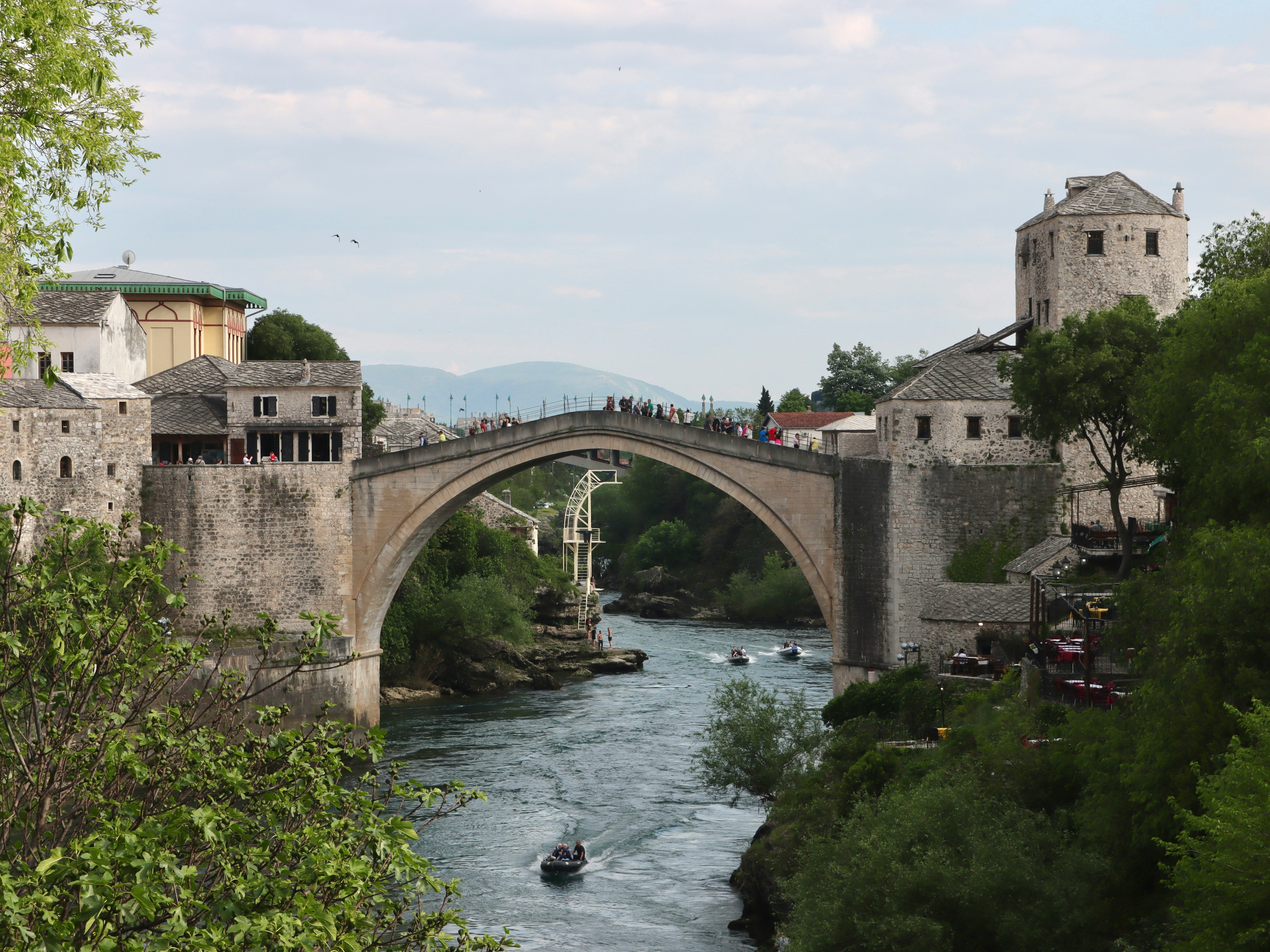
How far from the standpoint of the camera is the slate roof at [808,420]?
251 ft

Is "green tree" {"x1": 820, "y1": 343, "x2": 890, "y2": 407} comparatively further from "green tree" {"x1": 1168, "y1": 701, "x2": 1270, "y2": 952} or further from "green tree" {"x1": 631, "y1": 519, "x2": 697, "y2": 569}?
"green tree" {"x1": 1168, "y1": 701, "x2": 1270, "y2": 952}

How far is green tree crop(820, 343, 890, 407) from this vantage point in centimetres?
9238

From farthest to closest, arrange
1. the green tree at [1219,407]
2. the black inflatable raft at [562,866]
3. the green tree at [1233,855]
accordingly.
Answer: the black inflatable raft at [562,866]
the green tree at [1219,407]
the green tree at [1233,855]

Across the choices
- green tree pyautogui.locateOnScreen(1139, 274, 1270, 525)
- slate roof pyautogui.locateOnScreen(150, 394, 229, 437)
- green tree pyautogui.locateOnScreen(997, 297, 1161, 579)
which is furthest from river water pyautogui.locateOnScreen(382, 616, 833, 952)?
green tree pyautogui.locateOnScreen(1139, 274, 1270, 525)

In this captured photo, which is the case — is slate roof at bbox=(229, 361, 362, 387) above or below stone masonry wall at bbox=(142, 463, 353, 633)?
Result: above

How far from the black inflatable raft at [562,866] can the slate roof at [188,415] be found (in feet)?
58.0

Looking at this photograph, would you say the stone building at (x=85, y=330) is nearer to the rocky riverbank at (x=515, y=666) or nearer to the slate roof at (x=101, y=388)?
the slate roof at (x=101, y=388)

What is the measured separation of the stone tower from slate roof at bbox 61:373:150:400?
82.3 ft

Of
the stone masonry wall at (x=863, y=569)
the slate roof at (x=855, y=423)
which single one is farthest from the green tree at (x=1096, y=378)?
the slate roof at (x=855, y=423)

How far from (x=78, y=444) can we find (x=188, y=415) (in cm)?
473

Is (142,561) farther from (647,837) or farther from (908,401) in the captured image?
(908,401)

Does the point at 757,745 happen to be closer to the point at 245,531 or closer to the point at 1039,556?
the point at 1039,556

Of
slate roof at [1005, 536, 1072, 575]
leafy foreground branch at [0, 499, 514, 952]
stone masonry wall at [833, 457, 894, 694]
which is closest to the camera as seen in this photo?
leafy foreground branch at [0, 499, 514, 952]

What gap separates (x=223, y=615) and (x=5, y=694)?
1.69m
